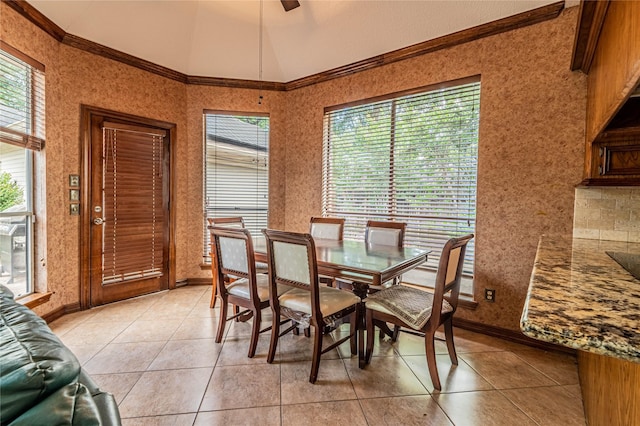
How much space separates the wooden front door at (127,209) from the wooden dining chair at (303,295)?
232 centimetres

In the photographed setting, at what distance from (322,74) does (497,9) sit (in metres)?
2.00

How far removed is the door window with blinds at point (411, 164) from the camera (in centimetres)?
300

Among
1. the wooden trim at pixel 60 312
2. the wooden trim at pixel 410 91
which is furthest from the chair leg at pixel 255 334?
the wooden trim at pixel 410 91

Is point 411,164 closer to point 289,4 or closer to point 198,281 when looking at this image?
point 289,4

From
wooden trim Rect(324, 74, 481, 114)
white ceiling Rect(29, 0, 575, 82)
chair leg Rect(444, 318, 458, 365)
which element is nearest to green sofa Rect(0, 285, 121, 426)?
chair leg Rect(444, 318, 458, 365)

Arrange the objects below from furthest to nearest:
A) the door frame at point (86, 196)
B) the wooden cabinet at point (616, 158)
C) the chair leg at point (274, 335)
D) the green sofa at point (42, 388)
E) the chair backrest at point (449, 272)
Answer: the door frame at point (86, 196) < the chair leg at point (274, 335) < the chair backrest at point (449, 272) < the wooden cabinet at point (616, 158) < the green sofa at point (42, 388)

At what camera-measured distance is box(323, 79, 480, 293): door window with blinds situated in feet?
9.86

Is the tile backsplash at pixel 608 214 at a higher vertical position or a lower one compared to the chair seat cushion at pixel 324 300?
higher

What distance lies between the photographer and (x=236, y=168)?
4262 mm

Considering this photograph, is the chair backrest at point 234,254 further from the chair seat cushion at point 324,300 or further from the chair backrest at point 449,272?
the chair backrest at point 449,272

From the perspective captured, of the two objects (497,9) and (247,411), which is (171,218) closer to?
(247,411)

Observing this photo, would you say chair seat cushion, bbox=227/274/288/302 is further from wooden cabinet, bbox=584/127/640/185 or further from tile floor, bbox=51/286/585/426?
wooden cabinet, bbox=584/127/640/185

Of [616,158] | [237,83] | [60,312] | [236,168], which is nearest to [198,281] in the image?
[60,312]

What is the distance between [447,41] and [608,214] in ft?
6.81
